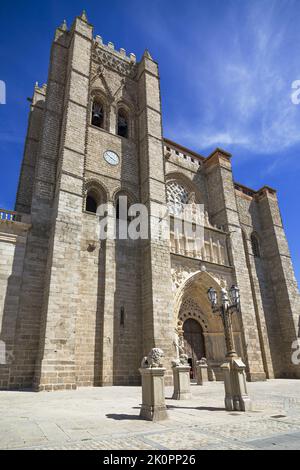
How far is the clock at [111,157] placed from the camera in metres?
14.7

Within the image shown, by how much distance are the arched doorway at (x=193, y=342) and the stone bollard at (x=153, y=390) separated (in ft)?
29.2

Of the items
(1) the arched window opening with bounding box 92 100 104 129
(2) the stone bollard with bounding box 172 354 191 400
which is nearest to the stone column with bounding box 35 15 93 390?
(1) the arched window opening with bounding box 92 100 104 129

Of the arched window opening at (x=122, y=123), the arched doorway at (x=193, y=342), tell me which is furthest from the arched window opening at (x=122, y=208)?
the arched doorway at (x=193, y=342)

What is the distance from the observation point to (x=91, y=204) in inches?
552

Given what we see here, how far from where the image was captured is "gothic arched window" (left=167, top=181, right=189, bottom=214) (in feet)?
56.7

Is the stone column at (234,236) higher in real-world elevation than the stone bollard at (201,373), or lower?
higher

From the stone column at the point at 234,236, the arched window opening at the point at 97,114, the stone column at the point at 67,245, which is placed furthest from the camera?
the arched window opening at the point at 97,114

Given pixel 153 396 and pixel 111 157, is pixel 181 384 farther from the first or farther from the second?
pixel 111 157

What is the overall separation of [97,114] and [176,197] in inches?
252

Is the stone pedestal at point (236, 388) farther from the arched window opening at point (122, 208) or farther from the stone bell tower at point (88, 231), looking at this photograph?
the arched window opening at point (122, 208)

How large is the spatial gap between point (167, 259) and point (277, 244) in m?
9.80

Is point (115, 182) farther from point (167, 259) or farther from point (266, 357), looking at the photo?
point (266, 357)

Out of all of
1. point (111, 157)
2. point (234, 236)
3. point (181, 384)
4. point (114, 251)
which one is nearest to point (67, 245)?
point (114, 251)

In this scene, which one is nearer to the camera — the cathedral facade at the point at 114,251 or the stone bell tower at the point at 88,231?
the stone bell tower at the point at 88,231
